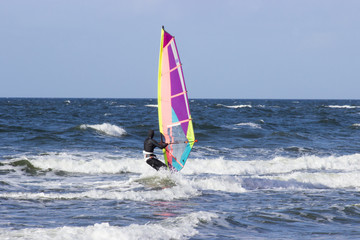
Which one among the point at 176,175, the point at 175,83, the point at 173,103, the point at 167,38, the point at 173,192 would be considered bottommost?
the point at 173,192

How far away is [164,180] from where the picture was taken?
11391 mm

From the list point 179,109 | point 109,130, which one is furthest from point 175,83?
point 109,130

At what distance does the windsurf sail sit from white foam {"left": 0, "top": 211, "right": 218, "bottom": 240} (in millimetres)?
4022

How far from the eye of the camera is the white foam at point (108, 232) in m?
6.33

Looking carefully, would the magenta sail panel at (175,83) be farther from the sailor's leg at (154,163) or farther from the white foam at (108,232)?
the white foam at (108,232)

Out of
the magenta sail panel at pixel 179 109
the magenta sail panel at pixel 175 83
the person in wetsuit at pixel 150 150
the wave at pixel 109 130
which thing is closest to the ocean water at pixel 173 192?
the person in wetsuit at pixel 150 150

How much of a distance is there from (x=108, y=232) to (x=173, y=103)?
509cm

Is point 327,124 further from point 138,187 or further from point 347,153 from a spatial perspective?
point 138,187

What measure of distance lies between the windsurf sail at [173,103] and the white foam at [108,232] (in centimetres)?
402

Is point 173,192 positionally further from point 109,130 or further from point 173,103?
point 109,130

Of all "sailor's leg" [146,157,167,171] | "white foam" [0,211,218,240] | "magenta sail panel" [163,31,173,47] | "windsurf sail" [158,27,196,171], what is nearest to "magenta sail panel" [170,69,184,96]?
"windsurf sail" [158,27,196,171]

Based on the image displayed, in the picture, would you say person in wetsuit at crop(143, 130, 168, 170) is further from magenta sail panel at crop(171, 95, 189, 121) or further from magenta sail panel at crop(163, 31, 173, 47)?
magenta sail panel at crop(163, 31, 173, 47)

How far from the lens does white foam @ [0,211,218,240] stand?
6328 millimetres

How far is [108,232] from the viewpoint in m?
6.44
